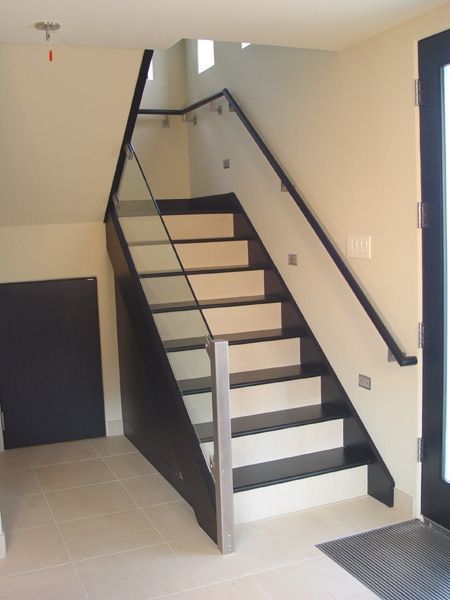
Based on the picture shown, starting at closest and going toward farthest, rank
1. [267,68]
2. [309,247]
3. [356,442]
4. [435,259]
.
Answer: [435,259] < [356,442] < [309,247] < [267,68]

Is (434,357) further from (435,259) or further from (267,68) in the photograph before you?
(267,68)

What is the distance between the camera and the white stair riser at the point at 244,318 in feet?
14.8

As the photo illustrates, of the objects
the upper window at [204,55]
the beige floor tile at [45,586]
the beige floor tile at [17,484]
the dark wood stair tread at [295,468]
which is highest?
the upper window at [204,55]

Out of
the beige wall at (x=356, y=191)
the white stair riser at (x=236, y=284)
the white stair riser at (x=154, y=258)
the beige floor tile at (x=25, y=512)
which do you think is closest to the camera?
the beige wall at (x=356, y=191)

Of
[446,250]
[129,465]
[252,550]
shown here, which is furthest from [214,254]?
[252,550]

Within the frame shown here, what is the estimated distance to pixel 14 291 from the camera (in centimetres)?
509

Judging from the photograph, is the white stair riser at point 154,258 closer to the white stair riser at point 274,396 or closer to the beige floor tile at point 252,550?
the white stair riser at point 274,396

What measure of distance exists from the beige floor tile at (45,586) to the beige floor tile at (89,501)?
0.64 meters

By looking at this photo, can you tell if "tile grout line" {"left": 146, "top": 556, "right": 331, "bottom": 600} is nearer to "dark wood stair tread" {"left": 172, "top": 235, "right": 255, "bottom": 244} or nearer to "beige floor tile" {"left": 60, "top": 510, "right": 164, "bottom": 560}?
"beige floor tile" {"left": 60, "top": 510, "right": 164, "bottom": 560}

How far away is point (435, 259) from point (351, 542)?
1545mm

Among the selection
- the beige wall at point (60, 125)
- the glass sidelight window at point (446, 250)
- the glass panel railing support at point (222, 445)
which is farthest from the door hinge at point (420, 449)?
the beige wall at point (60, 125)

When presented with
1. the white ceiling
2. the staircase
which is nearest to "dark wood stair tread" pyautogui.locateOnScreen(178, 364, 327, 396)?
the staircase

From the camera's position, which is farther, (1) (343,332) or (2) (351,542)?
(1) (343,332)

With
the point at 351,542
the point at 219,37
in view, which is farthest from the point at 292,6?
the point at 351,542
